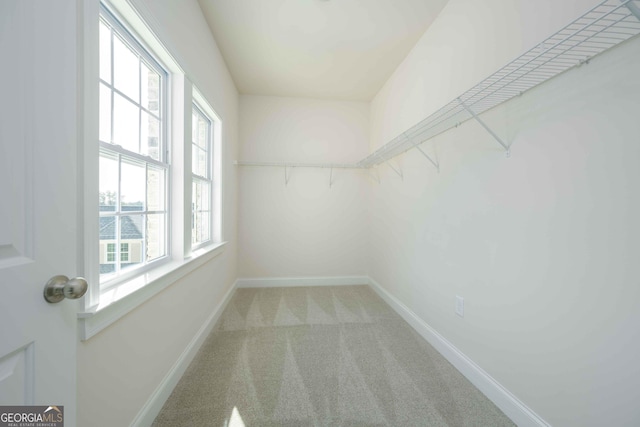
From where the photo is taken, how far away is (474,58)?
162 cm

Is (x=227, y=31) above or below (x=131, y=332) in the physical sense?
above

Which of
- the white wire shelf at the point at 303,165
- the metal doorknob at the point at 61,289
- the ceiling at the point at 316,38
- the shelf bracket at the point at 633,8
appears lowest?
the metal doorknob at the point at 61,289

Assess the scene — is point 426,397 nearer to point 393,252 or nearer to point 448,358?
point 448,358

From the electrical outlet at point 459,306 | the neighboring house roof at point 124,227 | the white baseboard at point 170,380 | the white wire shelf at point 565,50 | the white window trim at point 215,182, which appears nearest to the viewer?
the white wire shelf at point 565,50

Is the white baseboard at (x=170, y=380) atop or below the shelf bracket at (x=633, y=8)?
below

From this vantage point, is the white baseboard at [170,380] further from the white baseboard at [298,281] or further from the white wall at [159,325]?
the white baseboard at [298,281]

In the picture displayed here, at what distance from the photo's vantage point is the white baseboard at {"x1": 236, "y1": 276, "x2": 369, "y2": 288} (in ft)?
11.1

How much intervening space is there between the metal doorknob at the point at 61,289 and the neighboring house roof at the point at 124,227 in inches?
21.5

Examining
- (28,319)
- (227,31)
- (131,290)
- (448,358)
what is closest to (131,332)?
(131,290)

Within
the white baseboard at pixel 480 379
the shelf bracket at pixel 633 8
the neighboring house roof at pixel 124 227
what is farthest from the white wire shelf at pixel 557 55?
the neighboring house roof at pixel 124 227

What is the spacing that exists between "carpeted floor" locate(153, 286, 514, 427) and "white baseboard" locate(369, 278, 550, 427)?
0.04 metres

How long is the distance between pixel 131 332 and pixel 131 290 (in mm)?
208

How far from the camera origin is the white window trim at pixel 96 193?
848 millimetres

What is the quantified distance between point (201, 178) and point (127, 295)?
1.43 metres
